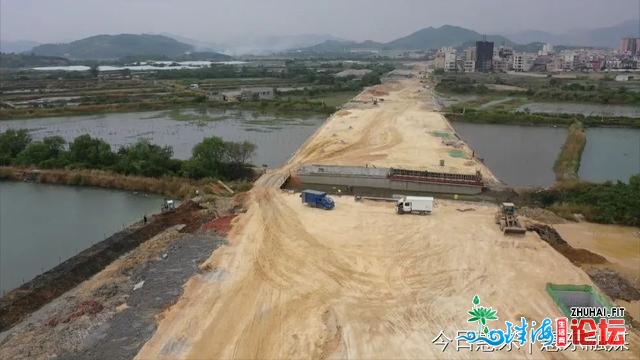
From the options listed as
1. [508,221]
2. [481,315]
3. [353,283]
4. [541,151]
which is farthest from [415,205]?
[541,151]

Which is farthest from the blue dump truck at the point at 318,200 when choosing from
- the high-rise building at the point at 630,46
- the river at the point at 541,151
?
the high-rise building at the point at 630,46

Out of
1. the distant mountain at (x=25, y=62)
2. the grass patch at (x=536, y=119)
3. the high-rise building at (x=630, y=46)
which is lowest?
the grass patch at (x=536, y=119)

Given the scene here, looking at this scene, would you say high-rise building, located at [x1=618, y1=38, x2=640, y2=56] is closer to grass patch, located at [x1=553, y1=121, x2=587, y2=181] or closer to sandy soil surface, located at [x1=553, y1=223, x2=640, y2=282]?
grass patch, located at [x1=553, y1=121, x2=587, y2=181]

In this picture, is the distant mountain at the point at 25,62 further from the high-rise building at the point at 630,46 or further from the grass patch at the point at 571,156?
the high-rise building at the point at 630,46

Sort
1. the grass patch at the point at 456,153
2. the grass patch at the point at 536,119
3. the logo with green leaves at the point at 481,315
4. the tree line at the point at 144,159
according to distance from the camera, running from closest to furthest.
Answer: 1. the logo with green leaves at the point at 481,315
2. the tree line at the point at 144,159
3. the grass patch at the point at 456,153
4. the grass patch at the point at 536,119

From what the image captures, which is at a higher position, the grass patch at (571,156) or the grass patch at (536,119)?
the grass patch at (536,119)

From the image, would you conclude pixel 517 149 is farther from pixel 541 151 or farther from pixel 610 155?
pixel 610 155

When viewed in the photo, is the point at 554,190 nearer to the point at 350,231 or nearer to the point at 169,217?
the point at 350,231
